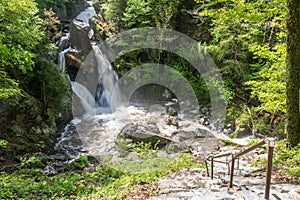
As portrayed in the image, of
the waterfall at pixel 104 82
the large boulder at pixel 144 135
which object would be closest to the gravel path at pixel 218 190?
the large boulder at pixel 144 135

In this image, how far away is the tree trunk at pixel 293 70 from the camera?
14.7 ft

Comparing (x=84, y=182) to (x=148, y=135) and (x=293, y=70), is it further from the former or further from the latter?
(x=293, y=70)

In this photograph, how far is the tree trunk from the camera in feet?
14.7

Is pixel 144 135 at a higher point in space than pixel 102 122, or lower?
lower

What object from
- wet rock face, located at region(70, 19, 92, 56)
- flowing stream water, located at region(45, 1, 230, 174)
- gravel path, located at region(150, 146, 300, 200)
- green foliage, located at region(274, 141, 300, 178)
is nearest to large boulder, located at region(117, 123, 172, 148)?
flowing stream water, located at region(45, 1, 230, 174)

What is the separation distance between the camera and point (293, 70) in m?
4.63

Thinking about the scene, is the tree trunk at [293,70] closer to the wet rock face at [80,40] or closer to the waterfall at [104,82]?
the waterfall at [104,82]

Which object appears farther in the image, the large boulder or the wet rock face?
the wet rock face

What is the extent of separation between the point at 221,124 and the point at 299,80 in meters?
7.49

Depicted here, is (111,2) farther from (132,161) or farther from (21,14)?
(132,161)

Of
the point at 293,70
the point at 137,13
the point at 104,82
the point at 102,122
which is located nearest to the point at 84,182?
the point at 293,70

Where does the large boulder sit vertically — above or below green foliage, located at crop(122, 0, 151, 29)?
below

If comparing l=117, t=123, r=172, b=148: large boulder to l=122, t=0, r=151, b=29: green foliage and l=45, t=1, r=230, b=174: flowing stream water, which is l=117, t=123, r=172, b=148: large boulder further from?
l=122, t=0, r=151, b=29: green foliage

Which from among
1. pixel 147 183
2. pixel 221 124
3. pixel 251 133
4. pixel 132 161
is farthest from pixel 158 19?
pixel 147 183
